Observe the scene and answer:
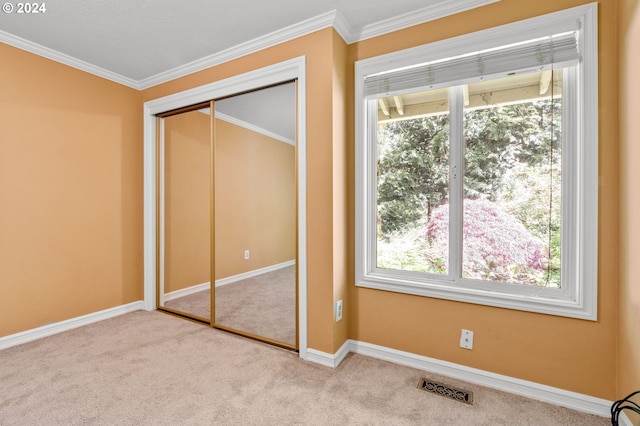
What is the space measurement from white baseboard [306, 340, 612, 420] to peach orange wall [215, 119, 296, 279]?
194 centimetres

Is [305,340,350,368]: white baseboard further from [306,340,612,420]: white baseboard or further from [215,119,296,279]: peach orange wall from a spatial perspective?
[215,119,296,279]: peach orange wall

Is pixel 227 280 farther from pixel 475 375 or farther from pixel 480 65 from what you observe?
pixel 480 65

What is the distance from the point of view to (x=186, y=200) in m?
3.60

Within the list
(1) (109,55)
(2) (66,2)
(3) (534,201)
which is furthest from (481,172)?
(1) (109,55)

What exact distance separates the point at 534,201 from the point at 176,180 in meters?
3.44

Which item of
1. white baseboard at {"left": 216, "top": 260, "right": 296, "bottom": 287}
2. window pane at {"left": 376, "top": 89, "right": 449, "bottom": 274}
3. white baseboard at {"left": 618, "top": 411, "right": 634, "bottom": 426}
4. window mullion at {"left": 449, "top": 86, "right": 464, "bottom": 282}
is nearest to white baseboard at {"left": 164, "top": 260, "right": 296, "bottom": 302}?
white baseboard at {"left": 216, "top": 260, "right": 296, "bottom": 287}

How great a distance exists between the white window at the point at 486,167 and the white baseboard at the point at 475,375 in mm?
457

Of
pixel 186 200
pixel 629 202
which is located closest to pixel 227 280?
pixel 186 200

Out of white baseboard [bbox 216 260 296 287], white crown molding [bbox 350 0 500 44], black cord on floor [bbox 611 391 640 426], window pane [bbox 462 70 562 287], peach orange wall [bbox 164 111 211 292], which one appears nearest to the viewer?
black cord on floor [bbox 611 391 640 426]

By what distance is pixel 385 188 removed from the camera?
91.0 inches

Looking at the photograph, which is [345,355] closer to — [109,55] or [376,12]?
[376,12]

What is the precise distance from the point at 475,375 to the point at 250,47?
290cm

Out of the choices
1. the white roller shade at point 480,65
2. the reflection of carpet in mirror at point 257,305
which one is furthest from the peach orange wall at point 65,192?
the white roller shade at point 480,65

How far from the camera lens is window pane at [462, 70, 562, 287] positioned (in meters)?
1.79
